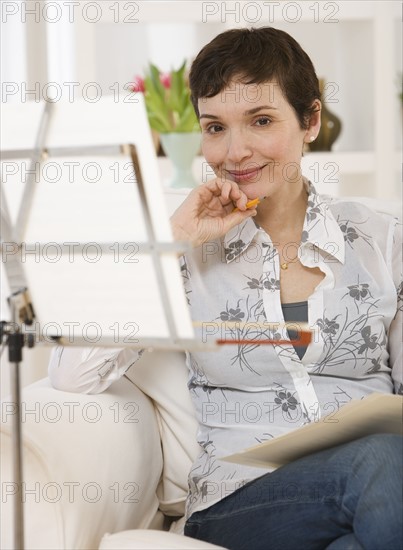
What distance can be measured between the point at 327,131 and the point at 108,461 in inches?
85.2

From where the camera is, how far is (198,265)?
1.75m

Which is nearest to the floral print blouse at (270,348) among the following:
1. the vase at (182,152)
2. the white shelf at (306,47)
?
the vase at (182,152)

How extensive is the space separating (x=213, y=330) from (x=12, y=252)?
621 mm

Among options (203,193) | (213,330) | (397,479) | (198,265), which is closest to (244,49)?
(203,193)

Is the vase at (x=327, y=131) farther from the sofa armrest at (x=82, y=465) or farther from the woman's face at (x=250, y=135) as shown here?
the sofa armrest at (x=82, y=465)

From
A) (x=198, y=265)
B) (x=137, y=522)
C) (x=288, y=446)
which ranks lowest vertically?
(x=137, y=522)

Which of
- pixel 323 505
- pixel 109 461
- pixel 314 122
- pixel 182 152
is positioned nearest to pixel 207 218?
pixel 314 122

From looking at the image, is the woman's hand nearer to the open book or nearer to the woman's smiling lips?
the woman's smiling lips

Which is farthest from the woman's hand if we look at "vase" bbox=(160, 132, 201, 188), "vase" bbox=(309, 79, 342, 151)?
"vase" bbox=(309, 79, 342, 151)

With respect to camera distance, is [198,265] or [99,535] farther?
[198,265]

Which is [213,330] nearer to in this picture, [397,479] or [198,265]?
[198,265]

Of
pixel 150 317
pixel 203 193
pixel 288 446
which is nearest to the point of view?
pixel 150 317

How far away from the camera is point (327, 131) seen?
138 inches

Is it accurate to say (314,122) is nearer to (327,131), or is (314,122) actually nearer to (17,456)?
(17,456)
